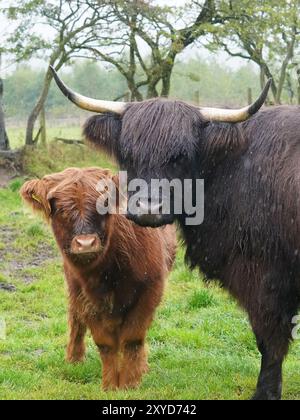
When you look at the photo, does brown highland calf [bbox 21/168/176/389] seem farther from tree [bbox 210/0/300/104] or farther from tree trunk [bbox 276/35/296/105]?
tree trunk [bbox 276/35/296/105]

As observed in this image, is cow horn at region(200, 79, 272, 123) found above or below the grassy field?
above

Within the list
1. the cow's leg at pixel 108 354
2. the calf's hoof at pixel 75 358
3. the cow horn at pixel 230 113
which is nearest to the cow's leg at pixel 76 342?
the calf's hoof at pixel 75 358

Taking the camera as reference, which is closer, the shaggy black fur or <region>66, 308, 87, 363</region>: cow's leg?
the shaggy black fur

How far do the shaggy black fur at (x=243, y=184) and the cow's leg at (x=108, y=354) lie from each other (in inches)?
40.8

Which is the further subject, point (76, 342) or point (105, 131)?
point (76, 342)

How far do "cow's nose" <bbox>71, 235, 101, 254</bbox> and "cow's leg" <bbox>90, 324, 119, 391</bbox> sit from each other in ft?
2.71

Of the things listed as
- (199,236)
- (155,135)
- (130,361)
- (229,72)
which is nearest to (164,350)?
(130,361)

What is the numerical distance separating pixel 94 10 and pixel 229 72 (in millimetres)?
37112

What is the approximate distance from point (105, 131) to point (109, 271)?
104cm

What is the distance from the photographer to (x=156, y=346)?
246 inches

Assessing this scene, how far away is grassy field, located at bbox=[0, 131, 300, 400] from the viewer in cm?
501

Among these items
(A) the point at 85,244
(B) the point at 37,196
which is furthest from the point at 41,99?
(A) the point at 85,244

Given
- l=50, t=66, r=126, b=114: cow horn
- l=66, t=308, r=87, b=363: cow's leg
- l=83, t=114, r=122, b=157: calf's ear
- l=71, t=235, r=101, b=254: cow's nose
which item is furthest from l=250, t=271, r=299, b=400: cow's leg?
l=66, t=308, r=87, b=363: cow's leg

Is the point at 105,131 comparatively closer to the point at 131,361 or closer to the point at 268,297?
the point at 268,297
